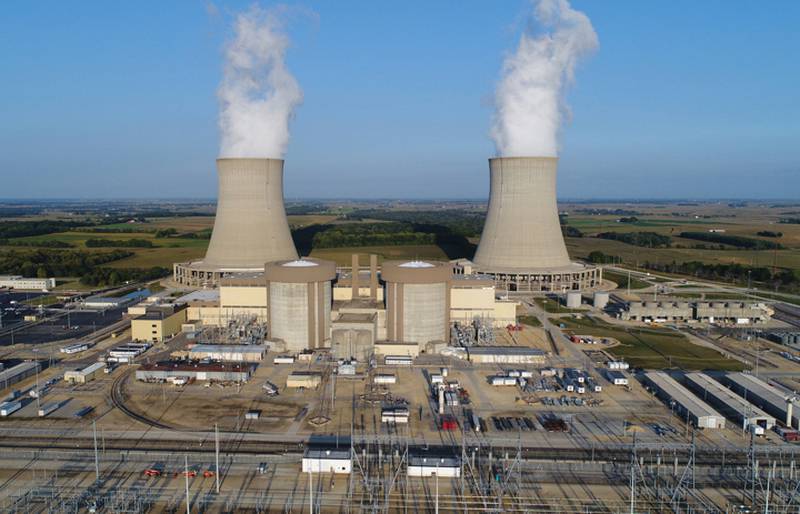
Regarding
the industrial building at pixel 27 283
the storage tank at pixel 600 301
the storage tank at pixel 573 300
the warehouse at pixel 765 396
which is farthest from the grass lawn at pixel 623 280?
A: the industrial building at pixel 27 283

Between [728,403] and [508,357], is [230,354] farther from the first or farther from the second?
[728,403]

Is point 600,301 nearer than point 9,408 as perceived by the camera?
No

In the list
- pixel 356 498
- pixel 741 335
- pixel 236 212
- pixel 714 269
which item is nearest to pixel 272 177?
pixel 236 212

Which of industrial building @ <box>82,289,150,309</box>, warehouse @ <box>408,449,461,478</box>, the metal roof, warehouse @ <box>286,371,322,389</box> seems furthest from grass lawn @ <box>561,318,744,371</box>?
industrial building @ <box>82,289,150,309</box>

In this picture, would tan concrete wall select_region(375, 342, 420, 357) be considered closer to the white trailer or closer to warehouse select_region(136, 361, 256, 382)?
warehouse select_region(136, 361, 256, 382)

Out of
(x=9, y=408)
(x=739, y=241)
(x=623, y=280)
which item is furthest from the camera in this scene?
(x=739, y=241)

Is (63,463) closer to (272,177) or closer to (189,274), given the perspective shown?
(272,177)

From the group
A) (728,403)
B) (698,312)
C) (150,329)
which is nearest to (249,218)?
(150,329)
